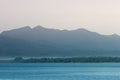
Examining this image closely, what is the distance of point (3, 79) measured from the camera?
4291 inches

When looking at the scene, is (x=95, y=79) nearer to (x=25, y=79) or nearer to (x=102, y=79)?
(x=102, y=79)

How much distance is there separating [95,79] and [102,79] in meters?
1.49

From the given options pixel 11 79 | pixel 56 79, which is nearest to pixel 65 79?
pixel 56 79

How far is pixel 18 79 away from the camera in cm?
11138

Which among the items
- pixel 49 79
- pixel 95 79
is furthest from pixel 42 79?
pixel 95 79

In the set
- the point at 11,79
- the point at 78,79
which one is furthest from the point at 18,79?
the point at 78,79

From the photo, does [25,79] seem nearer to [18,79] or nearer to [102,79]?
[18,79]

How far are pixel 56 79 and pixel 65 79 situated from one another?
5.27ft

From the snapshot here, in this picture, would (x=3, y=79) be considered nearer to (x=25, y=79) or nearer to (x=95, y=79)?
(x=25, y=79)

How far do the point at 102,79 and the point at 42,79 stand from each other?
10319mm

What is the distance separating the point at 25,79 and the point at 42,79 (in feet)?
9.52

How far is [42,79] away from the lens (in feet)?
370

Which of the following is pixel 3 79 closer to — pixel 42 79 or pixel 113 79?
pixel 42 79

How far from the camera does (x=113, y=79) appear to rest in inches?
4395
